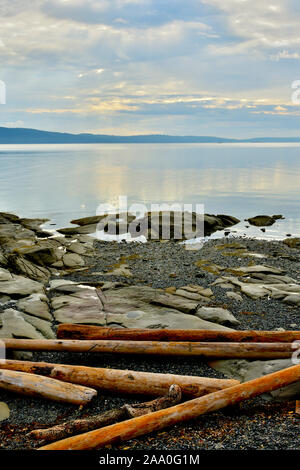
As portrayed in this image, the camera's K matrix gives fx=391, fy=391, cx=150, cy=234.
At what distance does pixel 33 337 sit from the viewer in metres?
9.52

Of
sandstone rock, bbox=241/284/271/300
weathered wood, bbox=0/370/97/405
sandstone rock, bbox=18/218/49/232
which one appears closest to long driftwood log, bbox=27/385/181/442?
weathered wood, bbox=0/370/97/405

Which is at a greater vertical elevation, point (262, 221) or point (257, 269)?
point (262, 221)

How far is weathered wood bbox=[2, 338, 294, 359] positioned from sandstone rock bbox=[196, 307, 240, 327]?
8.05 feet

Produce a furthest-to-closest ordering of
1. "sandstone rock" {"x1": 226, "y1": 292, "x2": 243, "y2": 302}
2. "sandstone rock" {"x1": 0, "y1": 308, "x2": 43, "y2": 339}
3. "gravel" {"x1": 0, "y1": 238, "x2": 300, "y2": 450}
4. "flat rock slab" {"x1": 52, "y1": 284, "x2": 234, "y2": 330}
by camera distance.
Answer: "sandstone rock" {"x1": 226, "y1": 292, "x2": 243, "y2": 302}
"flat rock slab" {"x1": 52, "y1": 284, "x2": 234, "y2": 330}
"sandstone rock" {"x1": 0, "y1": 308, "x2": 43, "y2": 339}
"gravel" {"x1": 0, "y1": 238, "x2": 300, "y2": 450}

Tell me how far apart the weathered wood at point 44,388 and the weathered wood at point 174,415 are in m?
1.48

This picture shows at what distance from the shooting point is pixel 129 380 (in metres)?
7.22

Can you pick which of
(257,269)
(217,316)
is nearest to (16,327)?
(217,316)

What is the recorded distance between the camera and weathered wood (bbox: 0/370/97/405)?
7.04m

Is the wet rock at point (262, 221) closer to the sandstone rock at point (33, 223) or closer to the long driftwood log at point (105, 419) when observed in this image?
the sandstone rock at point (33, 223)

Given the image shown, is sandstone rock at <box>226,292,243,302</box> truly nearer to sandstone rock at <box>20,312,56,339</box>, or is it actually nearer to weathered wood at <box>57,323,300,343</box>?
→ weathered wood at <box>57,323,300,343</box>

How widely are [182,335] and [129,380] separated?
6.67ft

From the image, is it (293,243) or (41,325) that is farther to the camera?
(293,243)

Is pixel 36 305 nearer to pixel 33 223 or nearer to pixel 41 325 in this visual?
pixel 41 325

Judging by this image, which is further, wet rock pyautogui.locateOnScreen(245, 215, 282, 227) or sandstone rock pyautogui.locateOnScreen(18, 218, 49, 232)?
wet rock pyautogui.locateOnScreen(245, 215, 282, 227)
